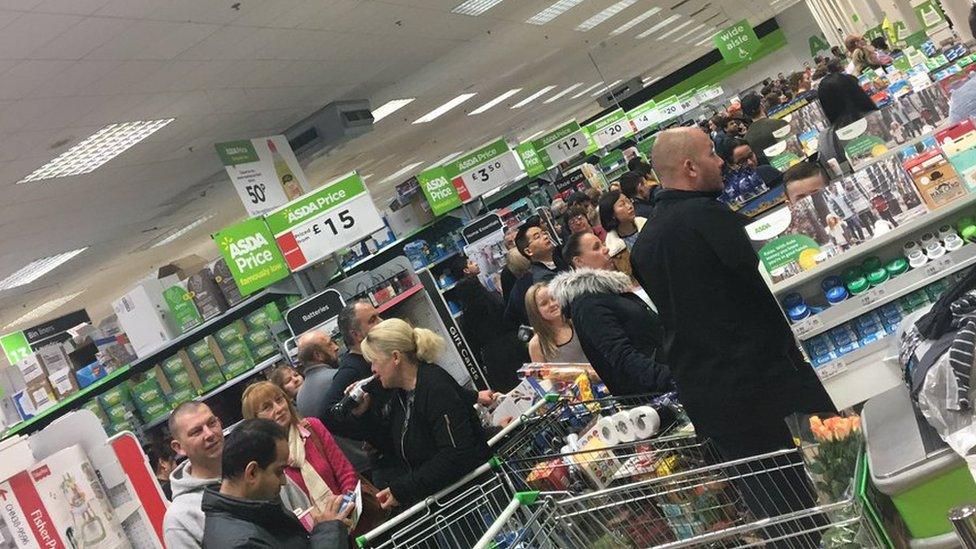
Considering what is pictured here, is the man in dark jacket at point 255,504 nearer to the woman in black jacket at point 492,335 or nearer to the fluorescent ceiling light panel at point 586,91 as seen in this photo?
the woman in black jacket at point 492,335

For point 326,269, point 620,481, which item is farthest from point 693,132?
point 326,269

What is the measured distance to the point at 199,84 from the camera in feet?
30.6

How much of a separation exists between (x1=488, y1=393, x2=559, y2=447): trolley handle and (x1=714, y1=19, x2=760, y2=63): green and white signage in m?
17.0

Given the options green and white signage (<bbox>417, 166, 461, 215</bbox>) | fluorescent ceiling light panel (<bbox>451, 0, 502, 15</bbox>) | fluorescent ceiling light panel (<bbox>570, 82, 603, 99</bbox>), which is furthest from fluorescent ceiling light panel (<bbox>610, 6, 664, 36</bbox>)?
fluorescent ceiling light panel (<bbox>570, 82, 603, 99</bbox>)

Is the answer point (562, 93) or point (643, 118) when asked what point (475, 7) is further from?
point (562, 93)

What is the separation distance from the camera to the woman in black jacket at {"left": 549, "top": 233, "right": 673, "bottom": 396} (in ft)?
13.0

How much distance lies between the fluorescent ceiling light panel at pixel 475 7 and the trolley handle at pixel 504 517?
9.06 metres

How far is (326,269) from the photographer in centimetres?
1029

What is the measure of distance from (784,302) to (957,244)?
0.77 m

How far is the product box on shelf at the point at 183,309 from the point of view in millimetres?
9281

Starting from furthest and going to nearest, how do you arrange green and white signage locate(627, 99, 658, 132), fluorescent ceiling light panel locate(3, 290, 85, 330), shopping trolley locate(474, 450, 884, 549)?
1. green and white signage locate(627, 99, 658, 132)
2. fluorescent ceiling light panel locate(3, 290, 85, 330)
3. shopping trolley locate(474, 450, 884, 549)

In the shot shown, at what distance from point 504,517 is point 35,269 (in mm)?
13206

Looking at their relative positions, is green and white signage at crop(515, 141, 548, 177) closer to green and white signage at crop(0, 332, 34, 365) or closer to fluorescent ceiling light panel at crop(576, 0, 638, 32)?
fluorescent ceiling light panel at crop(576, 0, 638, 32)

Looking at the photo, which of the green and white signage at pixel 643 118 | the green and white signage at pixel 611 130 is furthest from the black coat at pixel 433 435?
the green and white signage at pixel 643 118
